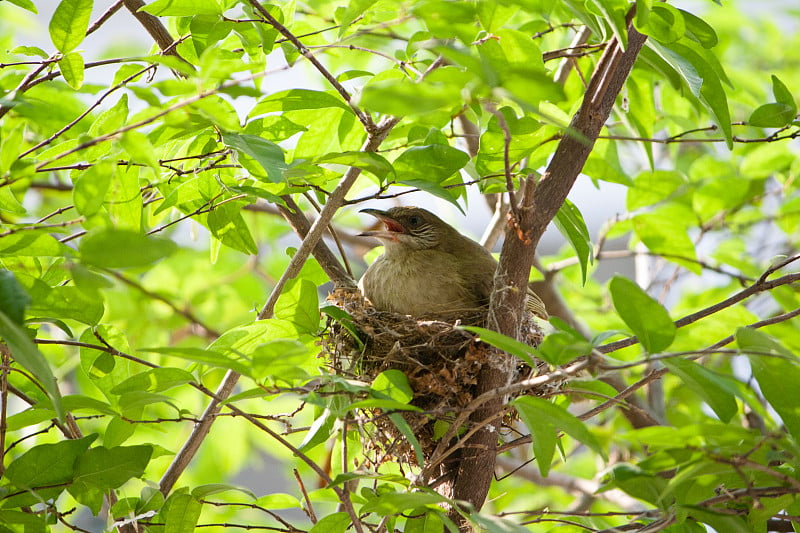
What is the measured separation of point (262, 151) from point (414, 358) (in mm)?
1288

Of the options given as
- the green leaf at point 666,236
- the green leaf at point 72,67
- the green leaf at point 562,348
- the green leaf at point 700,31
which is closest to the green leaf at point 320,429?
the green leaf at point 562,348

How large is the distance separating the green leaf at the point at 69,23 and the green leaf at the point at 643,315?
1591 mm

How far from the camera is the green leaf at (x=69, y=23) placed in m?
2.15

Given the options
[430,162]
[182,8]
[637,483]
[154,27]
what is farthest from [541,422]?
[154,27]

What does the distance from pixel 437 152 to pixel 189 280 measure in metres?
3.32

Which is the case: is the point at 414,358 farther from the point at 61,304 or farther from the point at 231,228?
the point at 61,304

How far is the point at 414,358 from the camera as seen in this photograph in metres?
3.06

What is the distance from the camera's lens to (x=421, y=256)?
3.79 meters

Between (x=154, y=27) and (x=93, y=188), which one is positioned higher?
(x=154, y=27)

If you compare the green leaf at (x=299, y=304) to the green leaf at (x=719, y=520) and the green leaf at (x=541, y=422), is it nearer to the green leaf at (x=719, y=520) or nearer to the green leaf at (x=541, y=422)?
the green leaf at (x=541, y=422)

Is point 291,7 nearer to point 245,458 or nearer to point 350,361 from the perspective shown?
Result: point 350,361

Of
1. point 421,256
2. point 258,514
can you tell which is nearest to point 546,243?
point 258,514

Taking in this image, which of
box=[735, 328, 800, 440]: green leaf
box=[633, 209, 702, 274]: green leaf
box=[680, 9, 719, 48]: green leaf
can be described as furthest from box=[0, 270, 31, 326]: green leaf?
box=[633, 209, 702, 274]: green leaf

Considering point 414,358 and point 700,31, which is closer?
point 700,31
